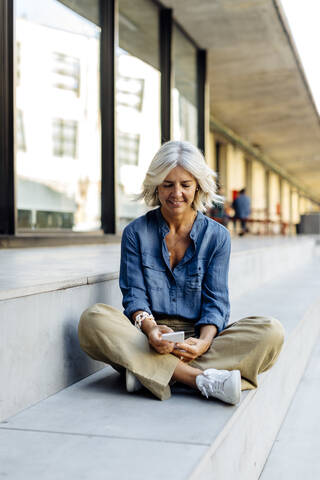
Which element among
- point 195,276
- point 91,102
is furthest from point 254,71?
point 195,276

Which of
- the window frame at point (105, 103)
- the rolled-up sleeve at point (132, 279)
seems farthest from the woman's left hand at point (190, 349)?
the window frame at point (105, 103)

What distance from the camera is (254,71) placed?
14312 mm

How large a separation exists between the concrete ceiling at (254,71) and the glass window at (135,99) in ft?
2.90

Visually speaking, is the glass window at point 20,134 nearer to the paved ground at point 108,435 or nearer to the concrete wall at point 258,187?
the paved ground at point 108,435

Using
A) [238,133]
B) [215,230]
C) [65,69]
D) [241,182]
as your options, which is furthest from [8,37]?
[241,182]

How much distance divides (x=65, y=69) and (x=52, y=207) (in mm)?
1777

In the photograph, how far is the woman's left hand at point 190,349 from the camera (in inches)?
94.7

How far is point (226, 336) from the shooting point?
261 cm

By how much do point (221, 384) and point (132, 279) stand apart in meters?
0.65

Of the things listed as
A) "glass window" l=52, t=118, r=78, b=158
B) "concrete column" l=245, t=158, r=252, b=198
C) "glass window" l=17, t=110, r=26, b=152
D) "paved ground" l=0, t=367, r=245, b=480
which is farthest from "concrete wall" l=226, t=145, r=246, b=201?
"paved ground" l=0, t=367, r=245, b=480

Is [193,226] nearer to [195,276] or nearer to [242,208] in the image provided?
[195,276]

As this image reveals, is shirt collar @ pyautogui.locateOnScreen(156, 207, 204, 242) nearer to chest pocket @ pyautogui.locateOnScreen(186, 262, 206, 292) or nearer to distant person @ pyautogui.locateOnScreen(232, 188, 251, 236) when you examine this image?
chest pocket @ pyautogui.locateOnScreen(186, 262, 206, 292)

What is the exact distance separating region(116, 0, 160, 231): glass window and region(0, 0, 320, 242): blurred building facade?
0.02 m

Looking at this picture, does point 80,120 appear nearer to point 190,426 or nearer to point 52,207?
point 52,207
